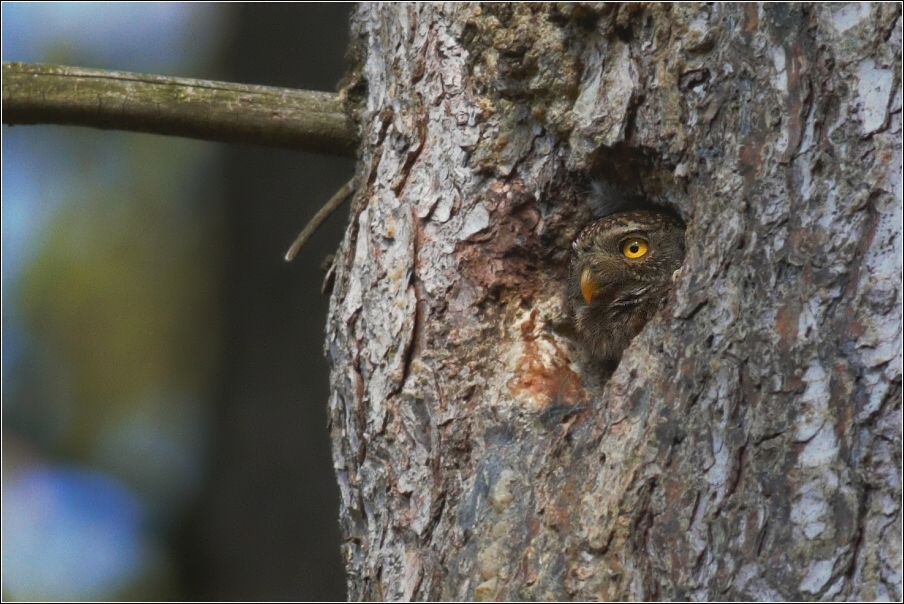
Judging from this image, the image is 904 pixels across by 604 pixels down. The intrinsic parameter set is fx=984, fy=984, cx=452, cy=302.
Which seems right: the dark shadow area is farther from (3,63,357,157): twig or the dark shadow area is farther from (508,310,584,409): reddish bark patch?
(508,310,584,409): reddish bark patch

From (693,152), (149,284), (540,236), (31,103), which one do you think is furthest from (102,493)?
(693,152)

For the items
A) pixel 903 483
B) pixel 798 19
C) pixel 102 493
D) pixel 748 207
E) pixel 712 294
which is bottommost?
pixel 102 493

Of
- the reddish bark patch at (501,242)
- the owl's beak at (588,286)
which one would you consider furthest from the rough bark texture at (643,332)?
the owl's beak at (588,286)

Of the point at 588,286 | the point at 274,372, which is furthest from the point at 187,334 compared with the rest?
the point at 588,286

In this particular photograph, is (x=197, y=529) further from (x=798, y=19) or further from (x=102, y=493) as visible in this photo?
(x=798, y=19)

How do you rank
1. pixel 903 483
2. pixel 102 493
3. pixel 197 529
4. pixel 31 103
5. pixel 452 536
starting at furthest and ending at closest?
pixel 102 493 → pixel 197 529 → pixel 31 103 → pixel 452 536 → pixel 903 483

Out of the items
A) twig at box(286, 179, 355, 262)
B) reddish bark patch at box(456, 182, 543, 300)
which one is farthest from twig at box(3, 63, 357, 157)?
reddish bark patch at box(456, 182, 543, 300)

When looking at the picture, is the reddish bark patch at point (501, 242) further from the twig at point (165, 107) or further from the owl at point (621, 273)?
the twig at point (165, 107)
